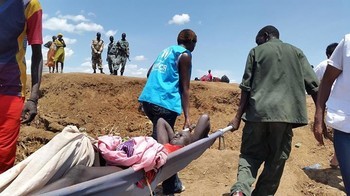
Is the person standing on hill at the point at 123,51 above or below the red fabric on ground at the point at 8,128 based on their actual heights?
above

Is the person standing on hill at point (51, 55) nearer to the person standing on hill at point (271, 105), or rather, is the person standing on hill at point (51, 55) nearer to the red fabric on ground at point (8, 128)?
the person standing on hill at point (271, 105)

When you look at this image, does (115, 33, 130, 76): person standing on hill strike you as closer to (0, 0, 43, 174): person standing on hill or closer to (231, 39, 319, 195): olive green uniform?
(231, 39, 319, 195): olive green uniform

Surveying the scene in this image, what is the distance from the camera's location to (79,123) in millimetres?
8875

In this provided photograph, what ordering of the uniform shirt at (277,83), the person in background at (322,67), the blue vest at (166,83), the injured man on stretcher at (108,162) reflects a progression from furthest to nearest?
1. the person in background at (322,67)
2. the blue vest at (166,83)
3. the uniform shirt at (277,83)
4. the injured man on stretcher at (108,162)

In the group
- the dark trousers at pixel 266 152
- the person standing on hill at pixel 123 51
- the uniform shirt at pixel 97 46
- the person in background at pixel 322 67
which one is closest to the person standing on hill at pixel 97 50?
the uniform shirt at pixel 97 46

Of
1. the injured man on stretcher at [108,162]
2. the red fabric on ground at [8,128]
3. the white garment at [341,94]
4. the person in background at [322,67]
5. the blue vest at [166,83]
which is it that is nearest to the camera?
the injured man on stretcher at [108,162]

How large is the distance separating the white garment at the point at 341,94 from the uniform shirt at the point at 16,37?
6.25 feet

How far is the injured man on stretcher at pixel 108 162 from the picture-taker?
5.58 feet

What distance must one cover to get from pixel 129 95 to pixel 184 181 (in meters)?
6.32

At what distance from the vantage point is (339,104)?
2.26m

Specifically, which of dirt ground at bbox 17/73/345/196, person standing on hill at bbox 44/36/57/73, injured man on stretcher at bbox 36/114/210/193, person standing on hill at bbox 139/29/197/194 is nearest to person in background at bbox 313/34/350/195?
injured man on stretcher at bbox 36/114/210/193

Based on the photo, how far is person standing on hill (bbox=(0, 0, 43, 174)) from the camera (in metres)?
2.14

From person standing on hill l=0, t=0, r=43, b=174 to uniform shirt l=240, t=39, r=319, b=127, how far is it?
5.86ft

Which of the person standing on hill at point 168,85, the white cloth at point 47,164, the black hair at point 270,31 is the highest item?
the black hair at point 270,31
